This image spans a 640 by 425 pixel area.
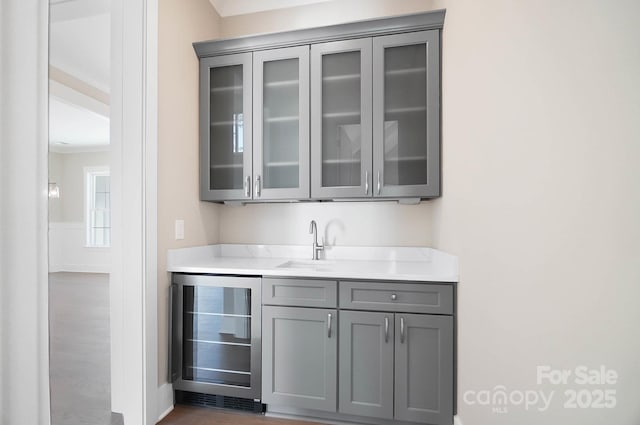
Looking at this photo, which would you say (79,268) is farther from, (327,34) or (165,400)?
(327,34)

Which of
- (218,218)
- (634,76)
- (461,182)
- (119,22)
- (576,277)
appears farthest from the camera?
(218,218)

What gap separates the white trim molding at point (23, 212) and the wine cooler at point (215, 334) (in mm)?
1284

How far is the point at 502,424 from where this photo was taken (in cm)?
117

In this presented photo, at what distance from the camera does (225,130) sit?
240 centimetres

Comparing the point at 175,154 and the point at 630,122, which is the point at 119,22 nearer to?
the point at 175,154

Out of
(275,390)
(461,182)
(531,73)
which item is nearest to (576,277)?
(531,73)

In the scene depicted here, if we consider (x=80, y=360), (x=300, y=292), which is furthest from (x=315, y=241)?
(x=80, y=360)

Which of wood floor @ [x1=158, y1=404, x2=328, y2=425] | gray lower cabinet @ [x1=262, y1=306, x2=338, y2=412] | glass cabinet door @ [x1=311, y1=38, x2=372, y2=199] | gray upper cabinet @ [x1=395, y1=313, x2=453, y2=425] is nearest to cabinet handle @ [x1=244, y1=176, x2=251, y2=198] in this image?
glass cabinet door @ [x1=311, y1=38, x2=372, y2=199]

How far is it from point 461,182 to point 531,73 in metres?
0.68

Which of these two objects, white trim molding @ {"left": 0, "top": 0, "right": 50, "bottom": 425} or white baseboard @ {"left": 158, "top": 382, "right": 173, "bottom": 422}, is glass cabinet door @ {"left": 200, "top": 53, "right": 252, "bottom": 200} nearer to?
white baseboard @ {"left": 158, "top": 382, "right": 173, "bottom": 422}

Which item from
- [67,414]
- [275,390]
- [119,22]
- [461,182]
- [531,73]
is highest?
[119,22]

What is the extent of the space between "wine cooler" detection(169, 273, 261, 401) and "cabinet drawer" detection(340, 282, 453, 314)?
59cm

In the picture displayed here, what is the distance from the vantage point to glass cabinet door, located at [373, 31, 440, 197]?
2.03 meters

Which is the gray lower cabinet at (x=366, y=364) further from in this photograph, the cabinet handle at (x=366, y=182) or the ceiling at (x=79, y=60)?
the ceiling at (x=79, y=60)
